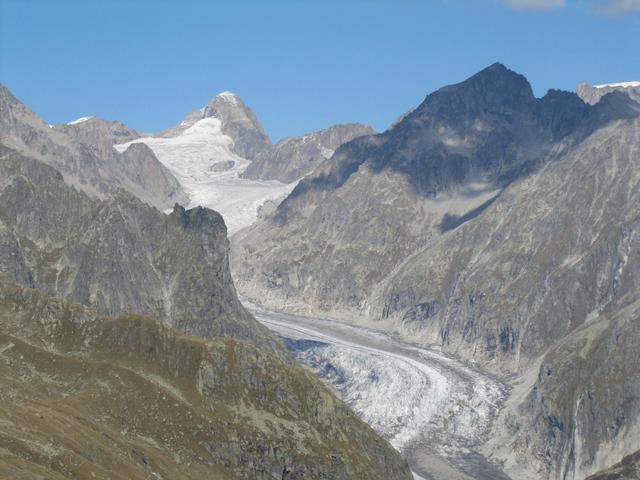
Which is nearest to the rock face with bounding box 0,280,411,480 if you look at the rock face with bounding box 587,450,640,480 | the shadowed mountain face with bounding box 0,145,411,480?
the shadowed mountain face with bounding box 0,145,411,480

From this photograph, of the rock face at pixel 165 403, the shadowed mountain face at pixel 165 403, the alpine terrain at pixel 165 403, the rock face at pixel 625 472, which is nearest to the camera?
the rock face at pixel 165 403

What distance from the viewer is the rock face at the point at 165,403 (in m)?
114

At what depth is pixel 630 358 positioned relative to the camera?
19338 centimetres

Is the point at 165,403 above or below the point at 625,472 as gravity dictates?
above

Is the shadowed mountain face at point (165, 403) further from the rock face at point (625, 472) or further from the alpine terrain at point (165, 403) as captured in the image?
the rock face at point (625, 472)

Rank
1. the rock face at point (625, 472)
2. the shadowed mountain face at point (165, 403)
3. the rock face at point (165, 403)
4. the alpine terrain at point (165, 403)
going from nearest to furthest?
the rock face at point (165, 403), the alpine terrain at point (165, 403), the shadowed mountain face at point (165, 403), the rock face at point (625, 472)

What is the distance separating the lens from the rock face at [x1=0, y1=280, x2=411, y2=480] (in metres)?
114

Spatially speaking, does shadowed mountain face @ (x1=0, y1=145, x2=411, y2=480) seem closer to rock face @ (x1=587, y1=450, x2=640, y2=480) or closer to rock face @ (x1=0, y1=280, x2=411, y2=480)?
rock face @ (x1=0, y1=280, x2=411, y2=480)

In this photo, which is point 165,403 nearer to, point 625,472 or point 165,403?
point 165,403

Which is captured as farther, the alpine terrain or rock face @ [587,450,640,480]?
rock face @ [587,450,640,480]

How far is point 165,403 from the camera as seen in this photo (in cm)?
13100

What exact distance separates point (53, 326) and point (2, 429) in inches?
1898

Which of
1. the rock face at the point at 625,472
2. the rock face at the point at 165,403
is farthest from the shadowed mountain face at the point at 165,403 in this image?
the rock face at the point at 625,472

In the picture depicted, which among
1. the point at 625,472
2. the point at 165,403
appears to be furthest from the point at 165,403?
the point at 625,472
